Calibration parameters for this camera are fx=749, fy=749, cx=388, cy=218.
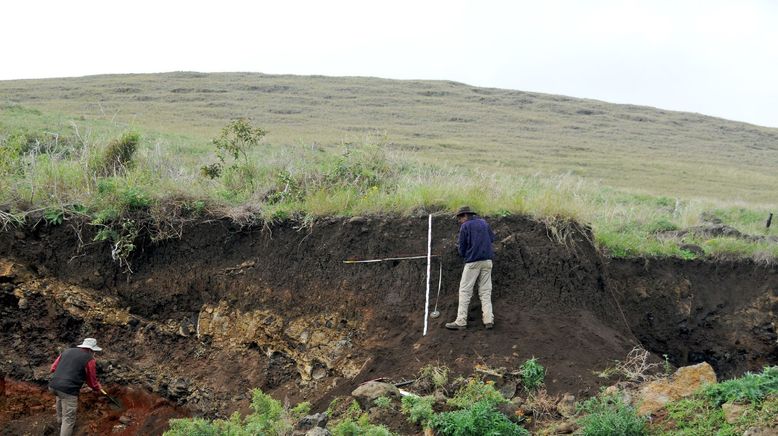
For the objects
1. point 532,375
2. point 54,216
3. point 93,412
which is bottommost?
point 93,412

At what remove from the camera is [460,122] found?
44.3m

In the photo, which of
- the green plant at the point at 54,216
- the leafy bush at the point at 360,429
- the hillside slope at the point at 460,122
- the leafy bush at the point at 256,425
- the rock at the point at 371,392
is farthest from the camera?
the hillside slope at the point at 460,122

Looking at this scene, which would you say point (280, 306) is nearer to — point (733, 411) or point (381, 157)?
point (381, 157)

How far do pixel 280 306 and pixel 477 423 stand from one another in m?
4.09

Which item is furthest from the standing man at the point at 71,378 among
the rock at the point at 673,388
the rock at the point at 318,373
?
the rock at the point at 673,388

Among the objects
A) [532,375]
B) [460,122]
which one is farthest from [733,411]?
[460,122]

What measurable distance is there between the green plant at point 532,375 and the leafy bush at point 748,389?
1.85m

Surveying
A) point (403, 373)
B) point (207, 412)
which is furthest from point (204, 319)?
point (403, 373)

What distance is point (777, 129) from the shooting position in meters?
57.3

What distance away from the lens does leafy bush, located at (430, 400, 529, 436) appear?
288 inches

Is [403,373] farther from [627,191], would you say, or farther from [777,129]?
[777,129]

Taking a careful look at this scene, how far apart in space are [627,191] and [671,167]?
11.6m

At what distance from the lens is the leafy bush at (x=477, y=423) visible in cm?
731

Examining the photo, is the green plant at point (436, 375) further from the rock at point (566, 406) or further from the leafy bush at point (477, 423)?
the rock at point (566, 406)
